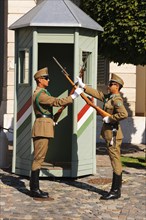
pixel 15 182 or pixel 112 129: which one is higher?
pixel 112 129

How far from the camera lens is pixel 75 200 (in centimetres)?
741

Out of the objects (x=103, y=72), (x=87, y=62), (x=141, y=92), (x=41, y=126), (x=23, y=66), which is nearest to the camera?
(x=41, y=126)

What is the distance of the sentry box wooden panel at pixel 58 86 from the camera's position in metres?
8.51

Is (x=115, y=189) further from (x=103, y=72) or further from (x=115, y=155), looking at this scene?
(x=103, y=72)

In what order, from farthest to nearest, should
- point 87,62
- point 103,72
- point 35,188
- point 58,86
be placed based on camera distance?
point 103,72 → point 58,86 → point 87,62 → point 35,188

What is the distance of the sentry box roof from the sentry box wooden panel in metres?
0.04

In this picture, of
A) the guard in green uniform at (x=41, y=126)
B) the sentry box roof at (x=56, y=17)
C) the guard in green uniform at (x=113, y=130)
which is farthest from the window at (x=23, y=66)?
the guard in green uniform at (x=113, y=130)

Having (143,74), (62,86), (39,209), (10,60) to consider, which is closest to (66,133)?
(62,86)

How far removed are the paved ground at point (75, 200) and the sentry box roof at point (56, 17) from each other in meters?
2.61

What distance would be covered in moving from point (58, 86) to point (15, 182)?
2015 mm

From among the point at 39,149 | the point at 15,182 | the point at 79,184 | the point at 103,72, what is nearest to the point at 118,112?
the point at 39,149

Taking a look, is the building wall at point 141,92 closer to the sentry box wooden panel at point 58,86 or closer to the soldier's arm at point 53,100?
the sentry box wooden panel at point 58,86

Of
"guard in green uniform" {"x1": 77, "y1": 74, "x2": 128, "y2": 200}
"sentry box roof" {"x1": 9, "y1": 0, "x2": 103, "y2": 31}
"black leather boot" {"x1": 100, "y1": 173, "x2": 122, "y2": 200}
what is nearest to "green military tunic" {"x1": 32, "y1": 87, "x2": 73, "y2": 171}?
"guard in green uniform" {"x1": 77, "y1": 74, "x2": 128, "y2": 200}

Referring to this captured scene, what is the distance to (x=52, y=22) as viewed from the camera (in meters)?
8.38
